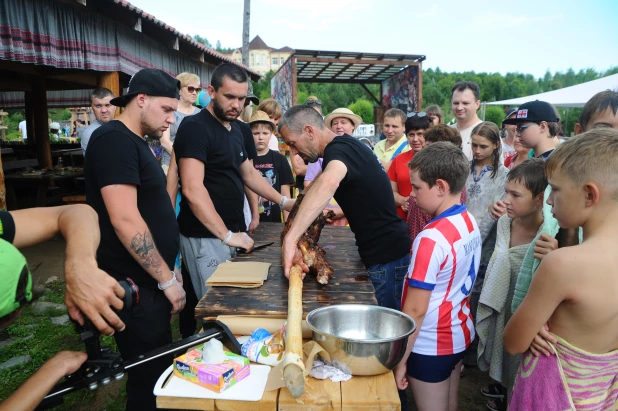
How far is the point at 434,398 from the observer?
2119mm

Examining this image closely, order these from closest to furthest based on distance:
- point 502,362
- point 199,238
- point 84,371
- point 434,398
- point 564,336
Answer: point 84,371 → point 564,336 → point 434,398 → point 502,362 → point 199,238

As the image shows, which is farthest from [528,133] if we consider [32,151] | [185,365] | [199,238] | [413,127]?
[32,151]

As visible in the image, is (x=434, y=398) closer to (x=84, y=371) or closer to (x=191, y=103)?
(x=84, y=371)

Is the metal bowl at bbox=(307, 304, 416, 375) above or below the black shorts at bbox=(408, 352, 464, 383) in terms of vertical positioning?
above

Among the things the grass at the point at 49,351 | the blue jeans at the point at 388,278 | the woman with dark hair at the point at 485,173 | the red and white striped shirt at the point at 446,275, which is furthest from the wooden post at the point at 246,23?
the red and white striped shirt at the point at 446,275

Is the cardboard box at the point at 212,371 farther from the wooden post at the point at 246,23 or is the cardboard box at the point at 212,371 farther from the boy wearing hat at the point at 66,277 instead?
the wooden post at the point at 246,23

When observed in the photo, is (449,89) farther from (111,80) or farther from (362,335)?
(362,335)

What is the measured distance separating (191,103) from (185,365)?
4729mm

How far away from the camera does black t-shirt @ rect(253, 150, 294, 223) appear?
5.16 meters

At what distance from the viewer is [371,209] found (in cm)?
266

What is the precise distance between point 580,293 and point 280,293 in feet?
4.27

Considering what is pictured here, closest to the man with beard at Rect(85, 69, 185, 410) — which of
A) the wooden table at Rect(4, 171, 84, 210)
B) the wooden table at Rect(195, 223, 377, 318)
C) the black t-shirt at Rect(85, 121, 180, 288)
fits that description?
the black t-shirt at Rect(85, 121, 180, 288)

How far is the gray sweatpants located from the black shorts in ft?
5.38

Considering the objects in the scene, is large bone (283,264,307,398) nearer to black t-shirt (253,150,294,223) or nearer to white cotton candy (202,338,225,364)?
white cotton candy (202,338,225,364)
